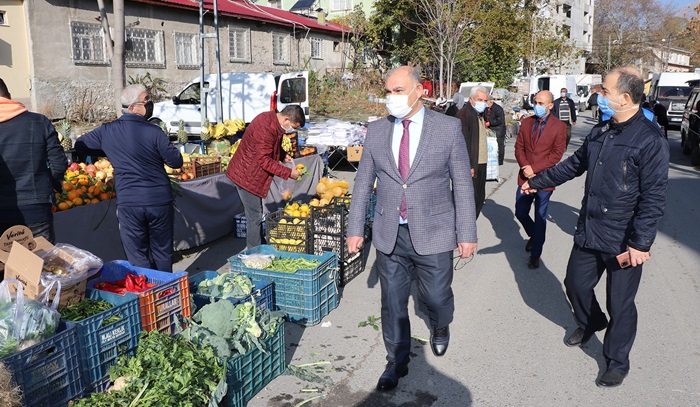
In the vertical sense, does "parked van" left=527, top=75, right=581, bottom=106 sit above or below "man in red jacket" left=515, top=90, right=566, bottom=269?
above

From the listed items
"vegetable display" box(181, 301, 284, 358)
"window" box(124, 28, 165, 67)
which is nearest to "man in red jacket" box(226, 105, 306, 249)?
"vegetable display" box(181, 301, 284, 358)

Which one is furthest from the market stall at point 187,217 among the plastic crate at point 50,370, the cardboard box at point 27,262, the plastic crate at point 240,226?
the plastic crate at point 50,370

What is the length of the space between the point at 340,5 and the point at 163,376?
38.5 metres

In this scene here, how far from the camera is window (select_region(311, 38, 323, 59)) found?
29345 millimetres

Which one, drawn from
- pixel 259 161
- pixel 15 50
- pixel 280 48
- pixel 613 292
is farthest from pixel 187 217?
pixel 280 48

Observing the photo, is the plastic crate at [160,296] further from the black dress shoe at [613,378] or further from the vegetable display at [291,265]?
the black dress shoe at [613,378]

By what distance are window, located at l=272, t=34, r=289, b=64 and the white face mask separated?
944 inches

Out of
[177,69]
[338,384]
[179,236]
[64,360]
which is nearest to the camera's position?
[64,360]

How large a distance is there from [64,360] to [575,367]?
351 centimetres

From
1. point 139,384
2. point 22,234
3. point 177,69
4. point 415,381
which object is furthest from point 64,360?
point 177,69

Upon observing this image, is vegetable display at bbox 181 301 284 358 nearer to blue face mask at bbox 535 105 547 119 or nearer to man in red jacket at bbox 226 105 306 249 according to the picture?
man in red jacket at bbox 226 105 306 249

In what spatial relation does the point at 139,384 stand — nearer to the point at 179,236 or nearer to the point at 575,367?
the point at 575,367

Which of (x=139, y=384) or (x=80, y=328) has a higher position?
(x=80, y=328)

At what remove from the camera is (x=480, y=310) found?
5.46m
